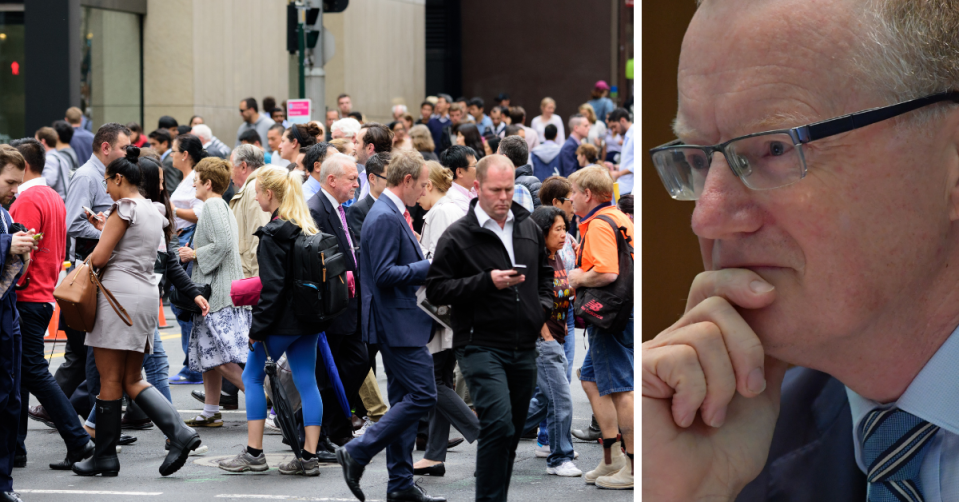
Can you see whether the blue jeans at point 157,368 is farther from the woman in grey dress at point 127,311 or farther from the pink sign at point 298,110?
the pink sign at point 298,110

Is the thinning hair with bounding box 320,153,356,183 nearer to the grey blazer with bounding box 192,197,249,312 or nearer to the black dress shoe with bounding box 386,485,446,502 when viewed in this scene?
the grey blazer with bounding box 192,197,249,312

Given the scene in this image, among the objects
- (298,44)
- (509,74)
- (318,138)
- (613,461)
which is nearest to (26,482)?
(613,461)

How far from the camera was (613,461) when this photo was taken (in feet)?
19.9

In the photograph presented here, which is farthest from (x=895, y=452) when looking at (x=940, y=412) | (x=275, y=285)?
(x=275, y=285)

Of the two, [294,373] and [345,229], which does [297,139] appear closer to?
[345,229]

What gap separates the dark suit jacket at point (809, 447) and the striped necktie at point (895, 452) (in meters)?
0.08

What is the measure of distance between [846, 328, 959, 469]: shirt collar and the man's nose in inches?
9.4

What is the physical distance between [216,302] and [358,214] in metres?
1.36

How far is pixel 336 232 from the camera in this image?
21.3ft

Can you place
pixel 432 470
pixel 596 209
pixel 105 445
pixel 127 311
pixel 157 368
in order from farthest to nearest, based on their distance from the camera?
pixel 157 368 < pixel 432 470 < pixel 105 445 < pixel 596 209 < pixel 127 311

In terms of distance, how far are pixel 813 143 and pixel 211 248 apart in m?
6.59

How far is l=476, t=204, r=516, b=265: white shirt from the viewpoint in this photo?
16.1ft

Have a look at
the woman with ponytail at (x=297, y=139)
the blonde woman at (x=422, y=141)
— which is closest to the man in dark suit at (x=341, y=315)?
the woman with ponytail at (x=297, y=139)

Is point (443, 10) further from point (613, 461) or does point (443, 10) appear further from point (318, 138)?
point (613, 461)
